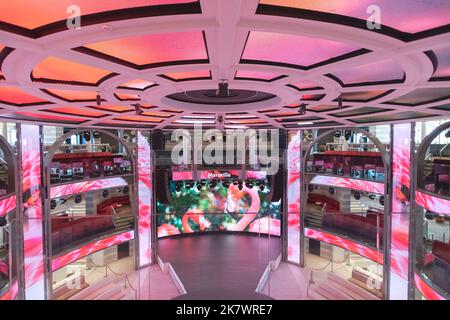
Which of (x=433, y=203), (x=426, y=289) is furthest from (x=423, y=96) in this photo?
(x=433, y=203)

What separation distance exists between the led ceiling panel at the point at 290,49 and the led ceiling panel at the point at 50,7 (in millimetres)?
769

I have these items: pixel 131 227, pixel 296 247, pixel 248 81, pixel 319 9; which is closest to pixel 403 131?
pixel 296 247

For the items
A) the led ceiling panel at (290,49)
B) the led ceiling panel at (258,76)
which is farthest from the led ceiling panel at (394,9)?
the led ceiling panel at (258,76)

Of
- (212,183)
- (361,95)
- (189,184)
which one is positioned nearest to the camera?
(361,95)

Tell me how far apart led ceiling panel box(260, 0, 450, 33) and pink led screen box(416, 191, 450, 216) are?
6954 mm

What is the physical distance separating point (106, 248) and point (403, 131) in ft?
35.2

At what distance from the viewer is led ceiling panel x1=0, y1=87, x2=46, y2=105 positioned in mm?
3660

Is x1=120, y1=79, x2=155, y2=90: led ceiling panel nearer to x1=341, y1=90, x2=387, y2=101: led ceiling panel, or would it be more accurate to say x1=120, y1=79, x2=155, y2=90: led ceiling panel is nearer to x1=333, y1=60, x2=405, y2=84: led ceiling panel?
x1=333, y1=60, x2=405, y2=84: led ceiling panel

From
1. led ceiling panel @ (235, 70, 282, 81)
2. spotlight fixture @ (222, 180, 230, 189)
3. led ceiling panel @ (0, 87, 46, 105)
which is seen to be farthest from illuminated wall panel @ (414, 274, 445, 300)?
spotlight fixture @ (222, 180, 230, 189)

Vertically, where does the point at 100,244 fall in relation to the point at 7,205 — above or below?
below

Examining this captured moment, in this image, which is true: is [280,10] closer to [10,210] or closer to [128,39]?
[128,39]

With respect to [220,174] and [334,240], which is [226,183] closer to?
[220,174]

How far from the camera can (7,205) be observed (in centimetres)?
752

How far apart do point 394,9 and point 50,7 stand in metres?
1.90
